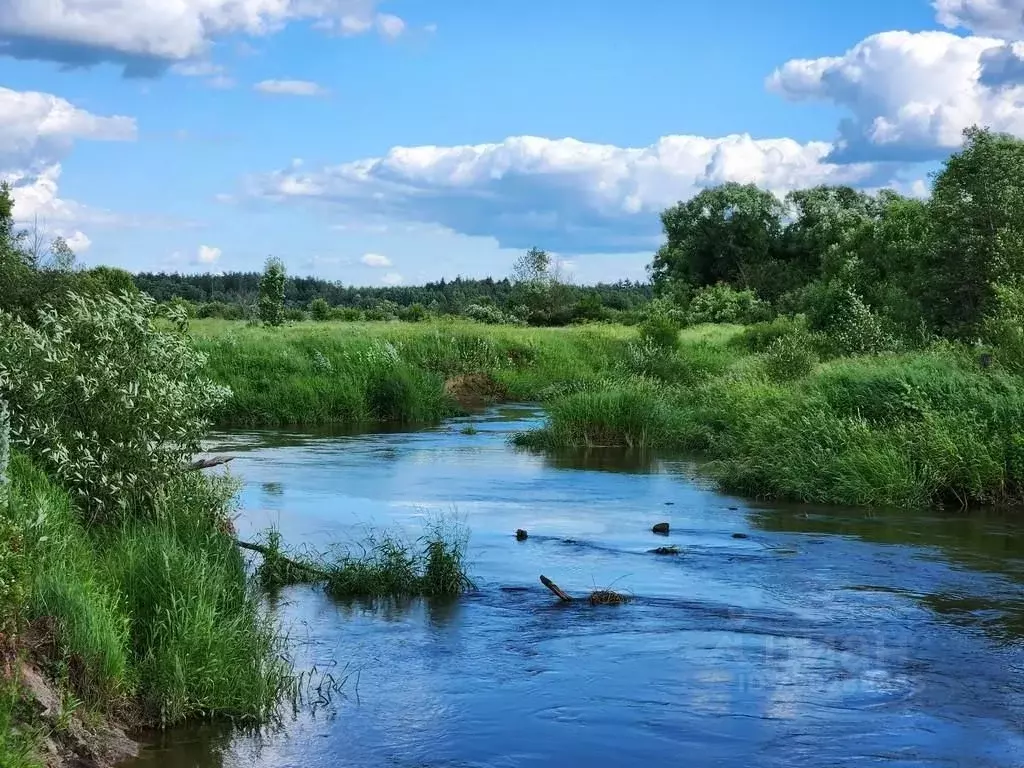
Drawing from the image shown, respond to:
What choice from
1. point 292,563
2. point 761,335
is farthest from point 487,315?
point 292,563

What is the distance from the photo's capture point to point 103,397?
1193 centimetres

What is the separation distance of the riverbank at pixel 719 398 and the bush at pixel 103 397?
38.0 feet

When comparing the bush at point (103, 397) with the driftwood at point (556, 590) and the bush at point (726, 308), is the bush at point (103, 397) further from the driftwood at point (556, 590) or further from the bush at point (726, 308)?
the bush at point (726, 308)

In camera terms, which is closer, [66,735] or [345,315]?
[66,735]

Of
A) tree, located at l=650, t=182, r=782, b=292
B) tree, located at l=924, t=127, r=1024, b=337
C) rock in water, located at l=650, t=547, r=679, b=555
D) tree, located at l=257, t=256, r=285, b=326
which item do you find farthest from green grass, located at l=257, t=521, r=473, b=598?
tree, located at l=650, t=182, r=782, b=292

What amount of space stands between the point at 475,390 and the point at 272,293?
1971cm

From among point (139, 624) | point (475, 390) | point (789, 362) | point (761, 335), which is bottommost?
point (139, 624)

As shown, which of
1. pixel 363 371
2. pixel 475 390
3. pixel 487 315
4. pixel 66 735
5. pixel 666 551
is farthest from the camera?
pixel 487 315

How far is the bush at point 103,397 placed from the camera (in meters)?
11.4

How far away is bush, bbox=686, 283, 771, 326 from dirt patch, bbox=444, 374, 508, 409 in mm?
25472

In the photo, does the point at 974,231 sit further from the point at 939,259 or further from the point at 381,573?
the point at 381,573

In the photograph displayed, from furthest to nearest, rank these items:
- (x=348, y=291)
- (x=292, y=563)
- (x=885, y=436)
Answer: (x=348, y=291)
(x=885, y=436)
(x=292, y=563)

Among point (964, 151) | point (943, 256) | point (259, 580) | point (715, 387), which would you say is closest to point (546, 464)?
point (715, 387)

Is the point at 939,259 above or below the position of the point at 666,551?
above
